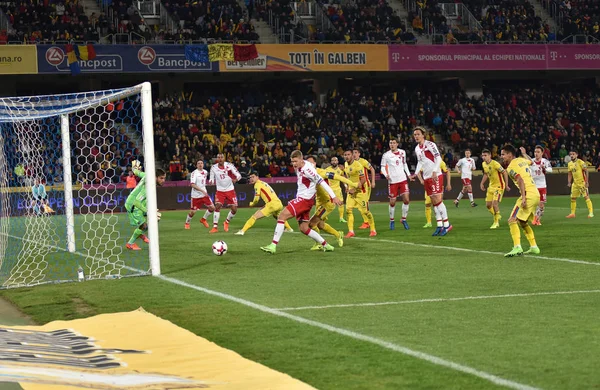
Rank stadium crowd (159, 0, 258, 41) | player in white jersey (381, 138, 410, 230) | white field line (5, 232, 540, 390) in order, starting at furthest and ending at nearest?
stadium crowd (159, 0, 258, 41) < player in white jersey (381, 138, 410, 230) < white field line (5, 232, 540, 390)

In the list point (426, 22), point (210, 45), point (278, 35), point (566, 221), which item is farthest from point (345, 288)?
point (426, 22)

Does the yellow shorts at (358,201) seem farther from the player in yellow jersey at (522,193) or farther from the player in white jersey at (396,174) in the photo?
the player in yellow jersey at (522,193)

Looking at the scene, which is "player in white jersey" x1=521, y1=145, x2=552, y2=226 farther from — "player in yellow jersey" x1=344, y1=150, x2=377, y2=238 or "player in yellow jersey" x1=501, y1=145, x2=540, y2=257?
"player in yellow jersey" x1=501, y1=145, x2=540, y2=257

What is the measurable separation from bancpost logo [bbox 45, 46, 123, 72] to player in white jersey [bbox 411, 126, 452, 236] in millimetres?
22151

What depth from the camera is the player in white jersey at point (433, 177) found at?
20.1 metres

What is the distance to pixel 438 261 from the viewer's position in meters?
14.6

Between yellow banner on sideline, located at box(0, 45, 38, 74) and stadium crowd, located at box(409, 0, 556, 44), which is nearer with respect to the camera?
yellow banner on sideline, located at box(0, 45, 38, 74)

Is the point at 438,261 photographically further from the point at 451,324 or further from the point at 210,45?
the point at 210,45

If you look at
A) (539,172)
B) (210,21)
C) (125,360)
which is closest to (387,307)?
(125,360)

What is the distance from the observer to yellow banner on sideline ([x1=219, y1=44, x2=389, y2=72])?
42.5m

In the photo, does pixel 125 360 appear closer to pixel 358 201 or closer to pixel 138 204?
pixel 138 204

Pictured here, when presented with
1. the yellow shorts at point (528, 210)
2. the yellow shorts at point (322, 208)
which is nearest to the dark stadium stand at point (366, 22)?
the yellow shorts at point (322, 208)

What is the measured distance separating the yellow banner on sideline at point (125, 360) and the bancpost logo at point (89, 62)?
31364 mm

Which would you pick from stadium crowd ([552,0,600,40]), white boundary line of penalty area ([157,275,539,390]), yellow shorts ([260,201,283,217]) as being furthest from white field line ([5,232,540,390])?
stadium crowd ([552,0,600,40])
